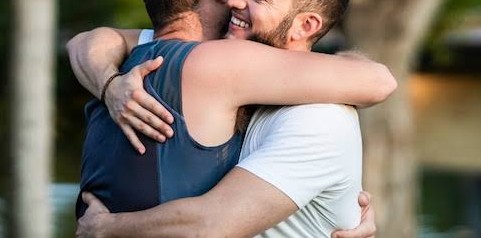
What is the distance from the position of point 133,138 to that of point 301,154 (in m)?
0.38

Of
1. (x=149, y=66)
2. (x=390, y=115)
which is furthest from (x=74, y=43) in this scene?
(x=390, y=115)

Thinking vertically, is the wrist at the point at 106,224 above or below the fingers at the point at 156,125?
below

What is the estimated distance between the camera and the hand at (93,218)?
11.6 feet

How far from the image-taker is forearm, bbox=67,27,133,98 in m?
3.78

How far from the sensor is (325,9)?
3.60m

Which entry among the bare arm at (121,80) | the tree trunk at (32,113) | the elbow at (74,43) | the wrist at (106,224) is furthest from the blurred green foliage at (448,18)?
the wrist at (106,224)

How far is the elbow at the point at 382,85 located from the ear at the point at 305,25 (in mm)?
185

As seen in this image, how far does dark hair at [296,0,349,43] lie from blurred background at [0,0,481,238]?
726 cm

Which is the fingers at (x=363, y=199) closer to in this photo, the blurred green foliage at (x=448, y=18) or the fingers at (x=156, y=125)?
the fingers at (x=156, y=125)

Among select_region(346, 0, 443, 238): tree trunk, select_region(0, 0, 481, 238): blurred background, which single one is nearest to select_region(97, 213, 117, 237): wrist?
select_region(0, 0, 481, 238): blurred background

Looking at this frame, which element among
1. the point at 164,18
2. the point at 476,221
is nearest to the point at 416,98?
the point at 476,221

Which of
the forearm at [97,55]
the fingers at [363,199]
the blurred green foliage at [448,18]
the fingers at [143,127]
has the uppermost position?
the fingers at [143,127]

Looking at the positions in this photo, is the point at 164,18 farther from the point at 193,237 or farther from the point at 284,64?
the point at 193,237

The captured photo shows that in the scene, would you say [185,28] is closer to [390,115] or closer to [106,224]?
[106,224]
